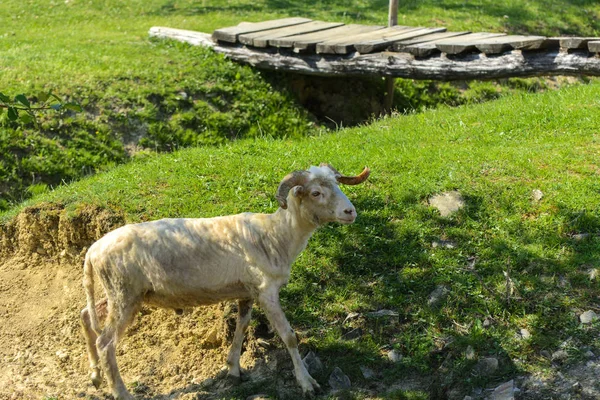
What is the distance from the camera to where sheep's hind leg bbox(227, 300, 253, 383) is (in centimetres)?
695

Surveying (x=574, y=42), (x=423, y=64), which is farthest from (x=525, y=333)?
(x=423, y=64)

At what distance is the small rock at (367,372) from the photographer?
266 inches

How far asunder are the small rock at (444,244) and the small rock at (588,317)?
1.52m

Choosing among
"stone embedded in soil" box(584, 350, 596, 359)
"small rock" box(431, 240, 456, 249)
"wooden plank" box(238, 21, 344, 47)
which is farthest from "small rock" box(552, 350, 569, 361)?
"wooden plank" box(238, 21, 344, 47)

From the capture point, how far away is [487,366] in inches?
259

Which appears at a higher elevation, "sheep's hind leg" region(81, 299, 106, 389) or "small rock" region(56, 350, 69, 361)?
"sheep's hind leg" region(81, 299, 106, 389)

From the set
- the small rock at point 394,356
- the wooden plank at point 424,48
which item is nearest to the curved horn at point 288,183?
the small rock at point 394,356

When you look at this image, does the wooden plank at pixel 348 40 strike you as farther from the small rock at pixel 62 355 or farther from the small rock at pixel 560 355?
the small rock at pixel 560 355

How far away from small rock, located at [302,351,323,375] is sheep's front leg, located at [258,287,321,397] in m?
0.32

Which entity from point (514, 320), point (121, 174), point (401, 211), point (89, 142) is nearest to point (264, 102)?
point (89, 142)

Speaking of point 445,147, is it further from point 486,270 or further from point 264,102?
point 264,102

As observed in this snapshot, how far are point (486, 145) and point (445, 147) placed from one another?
53 cm

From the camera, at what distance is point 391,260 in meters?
7.84

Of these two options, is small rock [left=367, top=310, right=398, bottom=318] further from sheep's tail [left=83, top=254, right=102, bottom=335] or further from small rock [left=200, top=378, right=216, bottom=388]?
sheep's tail [left=83, top=254, right=102, bottom=335]
